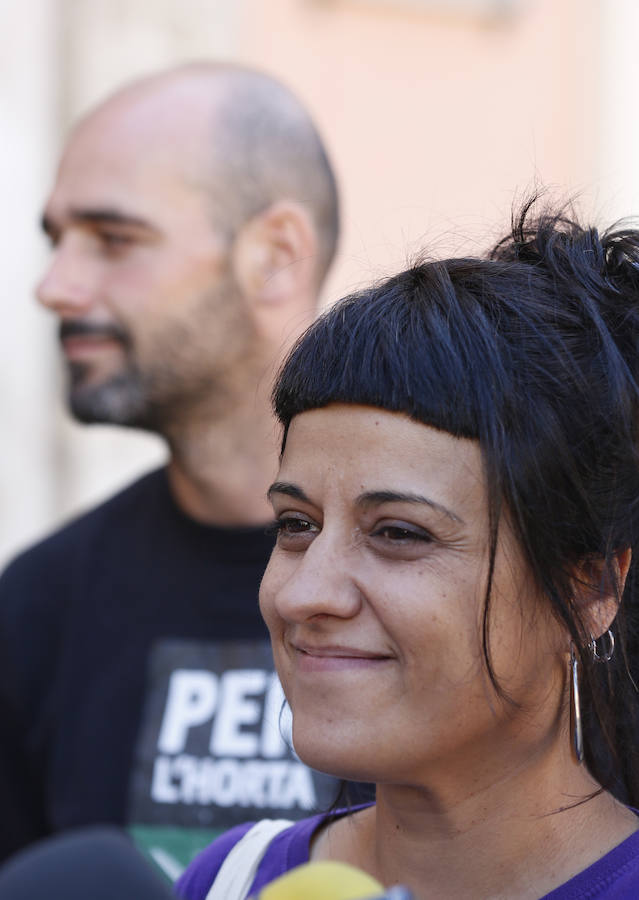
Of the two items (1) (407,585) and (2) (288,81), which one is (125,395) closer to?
(1) (407,585)

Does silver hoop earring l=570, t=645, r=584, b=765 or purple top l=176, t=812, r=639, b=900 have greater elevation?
silver hoop earring l=570, t=645, r=584, b=765

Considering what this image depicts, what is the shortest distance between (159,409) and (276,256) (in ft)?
1.64

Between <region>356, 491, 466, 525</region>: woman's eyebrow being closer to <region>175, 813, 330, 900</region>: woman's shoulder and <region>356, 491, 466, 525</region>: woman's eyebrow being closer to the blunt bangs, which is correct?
the blunt bangs

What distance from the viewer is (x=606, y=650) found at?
5.91 ft

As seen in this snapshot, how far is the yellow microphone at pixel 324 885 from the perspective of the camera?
1.18 m

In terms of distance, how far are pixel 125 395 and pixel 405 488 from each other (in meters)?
1.82

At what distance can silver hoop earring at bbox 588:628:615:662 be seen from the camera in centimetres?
177

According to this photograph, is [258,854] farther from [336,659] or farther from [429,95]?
[429,95]

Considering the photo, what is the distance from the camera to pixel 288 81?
6496mm

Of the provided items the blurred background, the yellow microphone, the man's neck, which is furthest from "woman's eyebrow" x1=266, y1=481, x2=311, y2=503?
the blurred background

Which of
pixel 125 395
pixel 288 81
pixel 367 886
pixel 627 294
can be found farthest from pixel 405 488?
pixel 288 81

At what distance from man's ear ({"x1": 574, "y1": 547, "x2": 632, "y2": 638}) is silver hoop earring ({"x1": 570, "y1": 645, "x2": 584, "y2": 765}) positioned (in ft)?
0.17

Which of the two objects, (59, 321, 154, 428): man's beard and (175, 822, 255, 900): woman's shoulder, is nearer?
(175, 822, 255, 900): woman's shoulder

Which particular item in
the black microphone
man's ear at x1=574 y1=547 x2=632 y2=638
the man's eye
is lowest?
the black microphone
